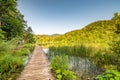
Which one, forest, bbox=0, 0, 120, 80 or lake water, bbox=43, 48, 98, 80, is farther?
lake water, bbox=43, 48, 98, 80

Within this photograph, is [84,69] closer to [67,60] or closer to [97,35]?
[67,60]

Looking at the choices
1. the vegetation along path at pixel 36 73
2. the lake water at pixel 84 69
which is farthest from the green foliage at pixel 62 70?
the lake water at pixel 84 69

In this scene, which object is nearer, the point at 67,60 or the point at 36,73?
the point at 67,60

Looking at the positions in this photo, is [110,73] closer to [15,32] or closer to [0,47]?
[0,47]

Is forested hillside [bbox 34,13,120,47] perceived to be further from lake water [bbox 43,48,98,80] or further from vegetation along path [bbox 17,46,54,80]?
vegetation along path [bbox 17,46,54,80]

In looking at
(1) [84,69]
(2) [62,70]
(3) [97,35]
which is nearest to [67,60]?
(2) [62,70]

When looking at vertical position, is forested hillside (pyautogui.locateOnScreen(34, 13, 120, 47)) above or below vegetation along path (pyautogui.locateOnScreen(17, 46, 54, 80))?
above

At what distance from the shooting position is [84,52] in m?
18.2

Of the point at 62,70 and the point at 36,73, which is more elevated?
the point at 62,70

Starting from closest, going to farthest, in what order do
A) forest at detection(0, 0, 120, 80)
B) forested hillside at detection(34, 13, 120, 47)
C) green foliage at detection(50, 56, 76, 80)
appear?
green foliage at detection(50, 56, 76, 80)
forest at detection(0, 0, 120, 80)
forested hillside at detection(34, 13, 120, 47)

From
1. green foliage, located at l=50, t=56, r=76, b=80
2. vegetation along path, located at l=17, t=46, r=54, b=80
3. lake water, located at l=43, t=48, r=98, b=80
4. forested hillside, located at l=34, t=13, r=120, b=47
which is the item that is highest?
forested hillside, located at l=34, t=13, r=120, b=47

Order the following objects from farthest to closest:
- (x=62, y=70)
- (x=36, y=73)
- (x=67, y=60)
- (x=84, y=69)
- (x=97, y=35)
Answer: (x=97, y=35) → (x=84, y=69) → (x=36, y=73) → (x=67, y=60) → (x=62, y=70)

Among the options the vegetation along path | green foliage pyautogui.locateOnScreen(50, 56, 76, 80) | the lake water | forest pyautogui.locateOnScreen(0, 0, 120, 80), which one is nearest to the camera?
green foliage pyautogui.locateOnScreen(50, 56, 76, 80)

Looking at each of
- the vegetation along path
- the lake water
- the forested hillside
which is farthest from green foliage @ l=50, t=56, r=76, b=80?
the forested hillside
